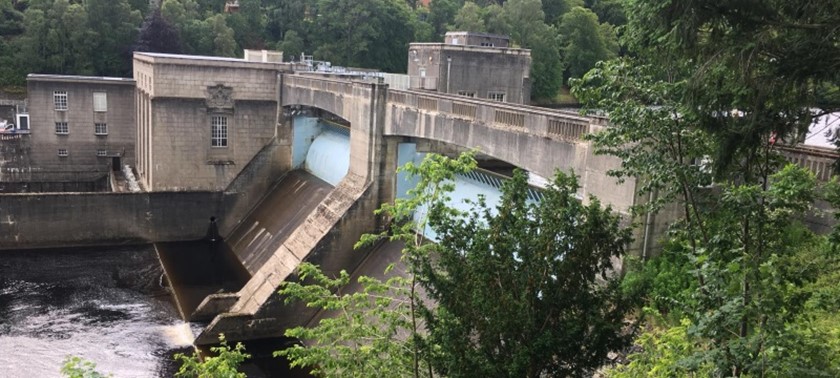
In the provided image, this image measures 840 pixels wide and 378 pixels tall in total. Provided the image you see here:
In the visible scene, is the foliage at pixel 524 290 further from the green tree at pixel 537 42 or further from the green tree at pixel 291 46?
the green tree at pixel 291 46

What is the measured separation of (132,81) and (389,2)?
27710mm

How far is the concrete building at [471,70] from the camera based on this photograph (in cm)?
3578

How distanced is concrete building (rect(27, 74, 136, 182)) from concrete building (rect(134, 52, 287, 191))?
573cm

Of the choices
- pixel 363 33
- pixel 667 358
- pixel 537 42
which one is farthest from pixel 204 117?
pixel 537 42

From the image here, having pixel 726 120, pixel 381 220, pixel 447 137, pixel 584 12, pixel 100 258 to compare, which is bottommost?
pixel 100 258

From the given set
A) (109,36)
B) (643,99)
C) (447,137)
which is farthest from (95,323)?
(109,36)

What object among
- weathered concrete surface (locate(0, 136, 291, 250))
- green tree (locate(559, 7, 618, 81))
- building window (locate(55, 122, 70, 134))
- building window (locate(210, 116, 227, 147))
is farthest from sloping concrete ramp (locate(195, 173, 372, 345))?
green tree (locate(559, 7, 618, 81))

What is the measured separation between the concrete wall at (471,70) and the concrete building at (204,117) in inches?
301

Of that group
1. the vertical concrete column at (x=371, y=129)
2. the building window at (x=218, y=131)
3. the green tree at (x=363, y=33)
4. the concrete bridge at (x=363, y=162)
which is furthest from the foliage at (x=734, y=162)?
the green tree at (x=363, y=33)

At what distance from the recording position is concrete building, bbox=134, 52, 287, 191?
3192 centimetres

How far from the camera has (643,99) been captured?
8664 millimetres

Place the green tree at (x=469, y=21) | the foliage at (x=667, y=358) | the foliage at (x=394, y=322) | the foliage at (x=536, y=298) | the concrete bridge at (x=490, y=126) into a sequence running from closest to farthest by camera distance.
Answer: the foliage at (x=667, y=358) → the foliage at (x=536, y=298) → the foliage at (x=394, y=322) → the concrete bridge at (x=490, y=126) → the green tree at (x=469, y=21)

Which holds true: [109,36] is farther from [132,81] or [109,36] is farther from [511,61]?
[511,61]

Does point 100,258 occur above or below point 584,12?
below
